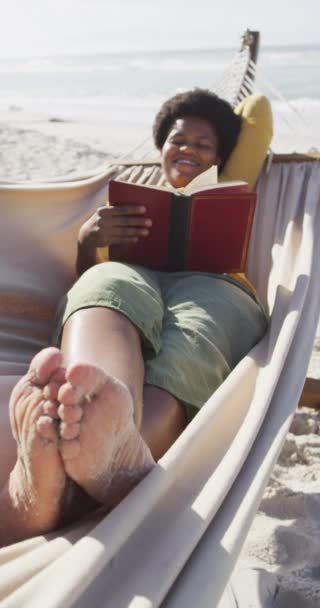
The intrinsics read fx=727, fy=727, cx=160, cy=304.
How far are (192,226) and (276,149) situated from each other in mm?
4701

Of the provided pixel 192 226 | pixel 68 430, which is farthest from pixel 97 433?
pixel 192 226

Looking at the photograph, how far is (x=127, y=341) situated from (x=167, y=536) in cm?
37

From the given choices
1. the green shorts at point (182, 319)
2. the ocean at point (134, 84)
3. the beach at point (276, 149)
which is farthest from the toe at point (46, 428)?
the ocean at point (134, 84)

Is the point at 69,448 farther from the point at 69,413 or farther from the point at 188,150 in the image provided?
the point at 188,150

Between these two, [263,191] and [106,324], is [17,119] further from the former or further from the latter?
[106,324]

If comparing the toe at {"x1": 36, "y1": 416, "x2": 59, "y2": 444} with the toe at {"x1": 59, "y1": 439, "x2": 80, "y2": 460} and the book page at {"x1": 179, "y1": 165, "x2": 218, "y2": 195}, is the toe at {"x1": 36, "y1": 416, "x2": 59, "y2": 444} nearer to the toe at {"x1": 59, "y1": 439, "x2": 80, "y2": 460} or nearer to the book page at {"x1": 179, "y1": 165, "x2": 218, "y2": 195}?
the toe at {"x1": 59, "y1": 439, "x2": 80, "y2": 460}

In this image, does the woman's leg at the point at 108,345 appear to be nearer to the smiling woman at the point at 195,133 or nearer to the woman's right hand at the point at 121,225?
the woman's right hand at the point at 121,225

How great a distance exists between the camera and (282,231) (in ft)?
6.51

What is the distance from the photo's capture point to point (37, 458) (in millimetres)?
839

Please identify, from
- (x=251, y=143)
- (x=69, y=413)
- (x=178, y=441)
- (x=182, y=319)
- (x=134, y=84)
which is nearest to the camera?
(x=69, y=413)

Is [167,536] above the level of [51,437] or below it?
below

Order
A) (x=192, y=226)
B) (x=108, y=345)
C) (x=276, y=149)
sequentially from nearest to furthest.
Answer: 1. (x=108, y=345)
2. (x=192, y=226)
3. (x=276, y=149)

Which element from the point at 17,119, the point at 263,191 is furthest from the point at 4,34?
the point at 263,191

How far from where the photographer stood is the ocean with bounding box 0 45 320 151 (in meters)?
9.59
